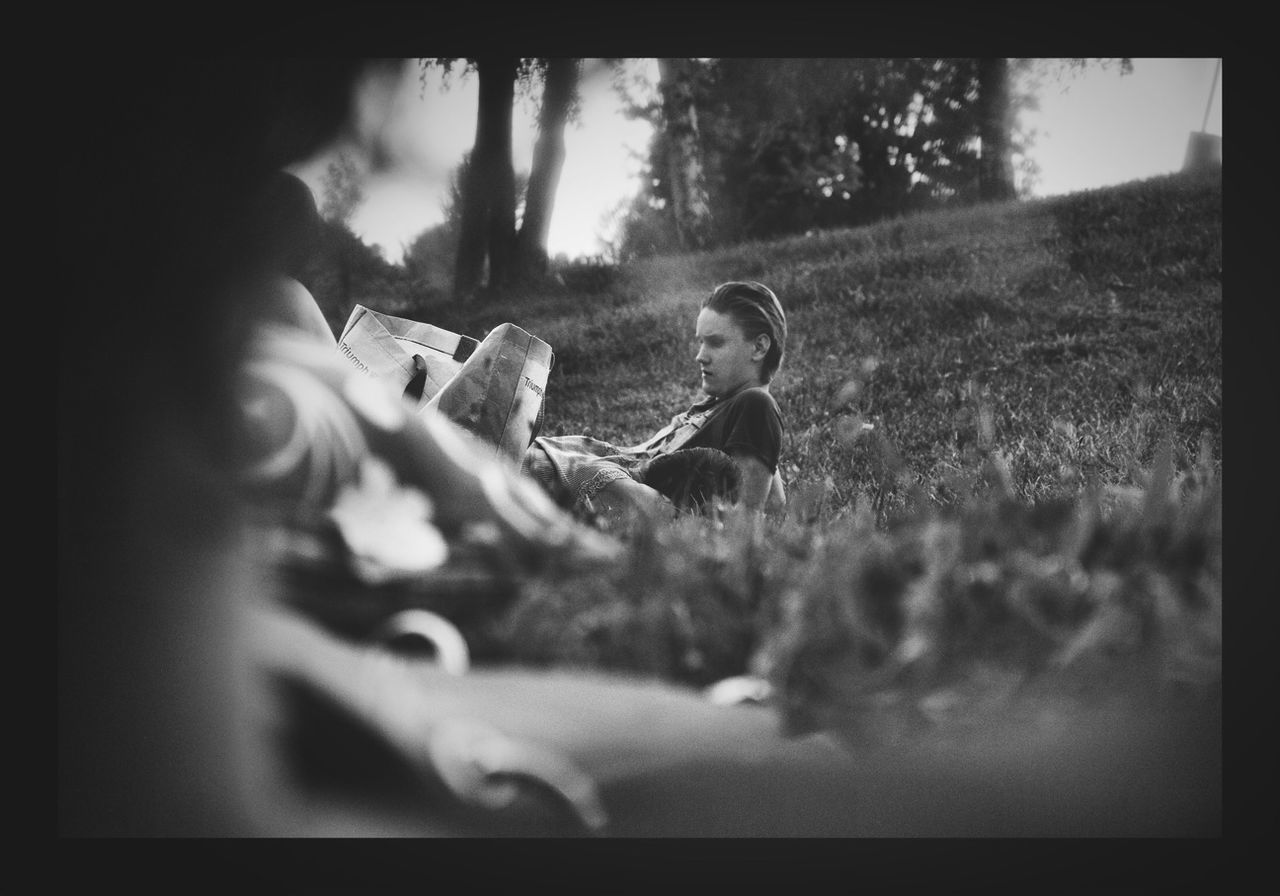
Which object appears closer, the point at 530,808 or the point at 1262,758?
the point at 530,808

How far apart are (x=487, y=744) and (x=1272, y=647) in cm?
155

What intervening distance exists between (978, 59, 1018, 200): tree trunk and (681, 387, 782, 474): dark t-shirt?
678mm

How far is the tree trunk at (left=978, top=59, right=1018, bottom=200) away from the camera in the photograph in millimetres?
2184

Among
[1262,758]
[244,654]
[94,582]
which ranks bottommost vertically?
[1262,758]

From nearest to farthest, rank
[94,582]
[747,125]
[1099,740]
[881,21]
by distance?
[1099,740]
[94,582]
[881,21]
[747,125]

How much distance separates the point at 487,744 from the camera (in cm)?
184

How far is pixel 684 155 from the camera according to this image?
2.32 m

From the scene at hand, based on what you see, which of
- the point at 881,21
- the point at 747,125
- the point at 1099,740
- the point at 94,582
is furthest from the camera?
the point at 747,125

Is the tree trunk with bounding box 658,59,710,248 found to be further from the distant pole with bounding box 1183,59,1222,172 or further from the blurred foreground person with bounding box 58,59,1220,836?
the distant pole with bounding box 1183,59,1222,172

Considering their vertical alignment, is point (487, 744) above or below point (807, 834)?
above


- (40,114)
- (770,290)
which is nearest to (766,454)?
(770,290)

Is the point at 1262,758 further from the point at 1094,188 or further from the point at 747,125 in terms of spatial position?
the point at 747,125

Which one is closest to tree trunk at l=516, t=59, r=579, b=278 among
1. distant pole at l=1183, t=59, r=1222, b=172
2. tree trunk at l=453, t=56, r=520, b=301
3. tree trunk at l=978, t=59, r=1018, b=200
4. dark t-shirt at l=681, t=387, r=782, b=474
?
tree trunk at l=453, t=56, r=520, b=301

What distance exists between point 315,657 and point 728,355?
108 centimetres
